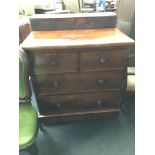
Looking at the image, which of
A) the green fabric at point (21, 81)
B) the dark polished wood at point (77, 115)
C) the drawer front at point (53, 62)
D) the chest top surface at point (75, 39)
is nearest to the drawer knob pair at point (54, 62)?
the drawer front at point (53, 62)

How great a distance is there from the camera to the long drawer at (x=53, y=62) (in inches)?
51.3

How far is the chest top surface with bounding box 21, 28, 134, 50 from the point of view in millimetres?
1263

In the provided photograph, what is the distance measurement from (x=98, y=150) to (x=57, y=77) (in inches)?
25.4

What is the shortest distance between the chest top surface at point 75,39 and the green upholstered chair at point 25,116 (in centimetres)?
17

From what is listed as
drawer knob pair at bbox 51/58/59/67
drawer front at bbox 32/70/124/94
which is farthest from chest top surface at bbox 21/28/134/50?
drawer front at bbox 32/70/124/94

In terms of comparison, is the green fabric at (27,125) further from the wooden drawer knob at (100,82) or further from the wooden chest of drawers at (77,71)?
the wooden drawer knob at (100,82)

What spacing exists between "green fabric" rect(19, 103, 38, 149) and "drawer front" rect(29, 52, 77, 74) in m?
0.26

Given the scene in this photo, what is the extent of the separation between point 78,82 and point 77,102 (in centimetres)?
19

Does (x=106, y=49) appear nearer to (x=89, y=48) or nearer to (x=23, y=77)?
(x=89, y=48)

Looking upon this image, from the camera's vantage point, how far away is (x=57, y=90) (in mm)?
Result: 1477

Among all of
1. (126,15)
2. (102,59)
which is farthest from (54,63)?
(126,15)

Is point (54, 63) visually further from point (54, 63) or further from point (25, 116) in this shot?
point (25, 116)

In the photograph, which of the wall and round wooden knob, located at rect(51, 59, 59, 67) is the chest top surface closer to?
round wooden knob, located at rect(51, 59, 59, 67)
